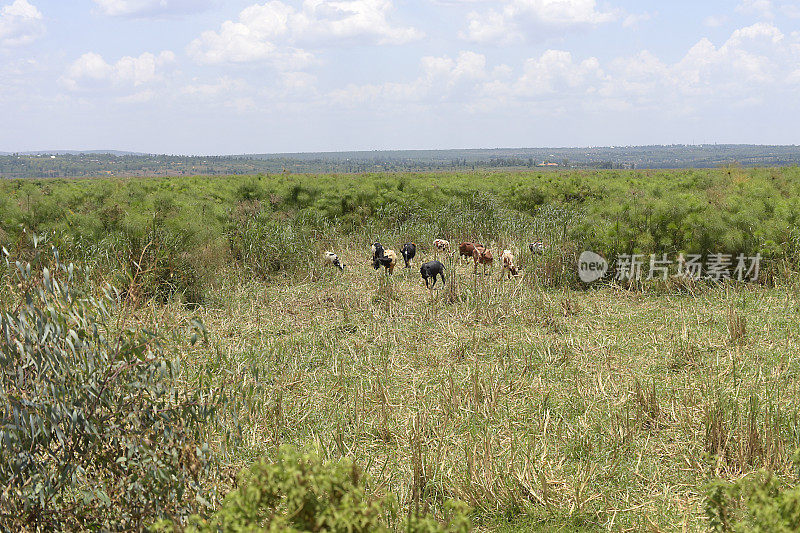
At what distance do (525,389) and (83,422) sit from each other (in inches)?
128

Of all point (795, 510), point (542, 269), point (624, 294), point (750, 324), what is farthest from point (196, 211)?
point (795, 510)

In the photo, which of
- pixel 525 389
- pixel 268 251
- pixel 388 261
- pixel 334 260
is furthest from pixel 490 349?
pixel 268 251

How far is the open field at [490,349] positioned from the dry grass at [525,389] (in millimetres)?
19

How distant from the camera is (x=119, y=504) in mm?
A: 2281

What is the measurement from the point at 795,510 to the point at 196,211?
8.01m

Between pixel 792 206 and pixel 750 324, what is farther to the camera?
pixel 792 206

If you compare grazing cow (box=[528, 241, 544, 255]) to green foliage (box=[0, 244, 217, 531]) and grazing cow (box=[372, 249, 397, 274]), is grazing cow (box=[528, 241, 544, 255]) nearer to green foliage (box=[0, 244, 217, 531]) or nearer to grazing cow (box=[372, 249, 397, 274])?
grazing cow (box=[372, 249, 397, 274])

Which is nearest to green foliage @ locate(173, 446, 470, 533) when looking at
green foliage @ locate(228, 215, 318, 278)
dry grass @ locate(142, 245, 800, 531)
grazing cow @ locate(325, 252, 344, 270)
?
dry grass @ locate(142, 245, 800, 531)

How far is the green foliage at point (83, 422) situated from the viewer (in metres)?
1.92

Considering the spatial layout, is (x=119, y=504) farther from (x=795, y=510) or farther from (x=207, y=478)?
(x=795, y=510)

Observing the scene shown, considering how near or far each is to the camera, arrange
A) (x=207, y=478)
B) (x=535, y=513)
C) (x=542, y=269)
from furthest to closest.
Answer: (x=542, y=269) → (x=535, y=513) → (x=207, y=478)

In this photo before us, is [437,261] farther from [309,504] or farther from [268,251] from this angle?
[309,504]

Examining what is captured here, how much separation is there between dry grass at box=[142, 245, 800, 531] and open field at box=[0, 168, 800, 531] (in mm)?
19

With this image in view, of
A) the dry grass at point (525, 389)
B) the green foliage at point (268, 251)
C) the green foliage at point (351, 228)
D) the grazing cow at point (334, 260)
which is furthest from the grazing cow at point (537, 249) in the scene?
the green foliage at point (268, 251)
